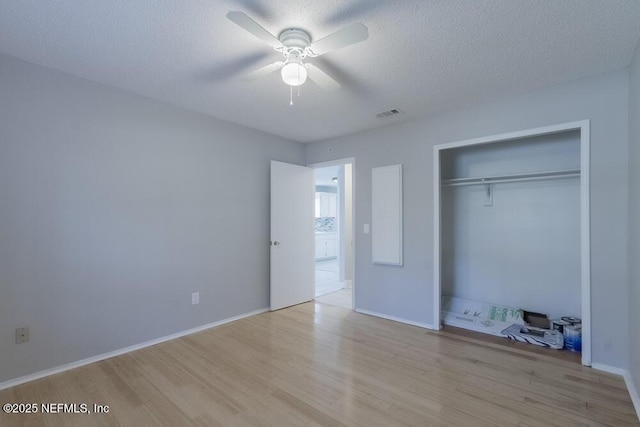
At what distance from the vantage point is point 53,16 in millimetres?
1848

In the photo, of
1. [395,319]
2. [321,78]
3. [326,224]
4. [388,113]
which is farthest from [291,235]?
[326,224]

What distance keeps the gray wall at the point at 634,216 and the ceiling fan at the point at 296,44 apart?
2030mm

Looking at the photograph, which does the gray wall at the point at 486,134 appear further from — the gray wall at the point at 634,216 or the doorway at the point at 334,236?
the doorway at the point at 334,236

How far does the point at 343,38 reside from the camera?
175cm

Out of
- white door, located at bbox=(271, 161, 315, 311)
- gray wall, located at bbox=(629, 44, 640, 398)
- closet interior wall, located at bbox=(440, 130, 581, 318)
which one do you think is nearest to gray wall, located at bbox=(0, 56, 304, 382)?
white door, located at bbox=(271, 161, 315, 311)

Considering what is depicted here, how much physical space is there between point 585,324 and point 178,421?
325cm

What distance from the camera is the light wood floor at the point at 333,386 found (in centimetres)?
194

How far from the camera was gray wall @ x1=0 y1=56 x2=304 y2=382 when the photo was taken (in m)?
2.35

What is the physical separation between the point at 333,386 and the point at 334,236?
752cm

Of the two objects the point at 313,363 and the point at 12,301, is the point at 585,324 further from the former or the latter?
the point at 12,301

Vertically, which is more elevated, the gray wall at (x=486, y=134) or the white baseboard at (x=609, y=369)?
the gray wall at (x=486, y=134)

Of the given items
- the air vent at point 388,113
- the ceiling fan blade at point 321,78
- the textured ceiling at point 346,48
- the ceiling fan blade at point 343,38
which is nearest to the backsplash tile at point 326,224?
the air vent at point 388,113

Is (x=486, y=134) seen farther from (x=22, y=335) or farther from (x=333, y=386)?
(x=22, y=335)

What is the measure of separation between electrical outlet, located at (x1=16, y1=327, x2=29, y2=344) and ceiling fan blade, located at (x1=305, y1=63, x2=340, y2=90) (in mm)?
3006
